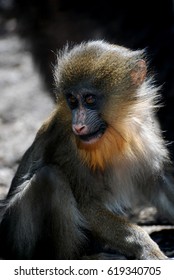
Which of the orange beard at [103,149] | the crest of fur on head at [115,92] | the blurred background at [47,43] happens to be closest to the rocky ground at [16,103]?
the blurred background at [47,43]

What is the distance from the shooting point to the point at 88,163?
26.0 feet

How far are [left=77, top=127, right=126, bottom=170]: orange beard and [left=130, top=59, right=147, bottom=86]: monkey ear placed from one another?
49cm

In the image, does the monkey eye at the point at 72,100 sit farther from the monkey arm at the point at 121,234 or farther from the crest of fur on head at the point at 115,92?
the monkey arm at the point at 121,234

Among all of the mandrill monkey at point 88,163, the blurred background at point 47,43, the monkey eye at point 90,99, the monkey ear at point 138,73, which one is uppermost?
the blurred background at point 47,43

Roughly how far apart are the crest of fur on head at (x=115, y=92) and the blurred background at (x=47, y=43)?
2.18 metres

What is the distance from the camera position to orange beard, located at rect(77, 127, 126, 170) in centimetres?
771

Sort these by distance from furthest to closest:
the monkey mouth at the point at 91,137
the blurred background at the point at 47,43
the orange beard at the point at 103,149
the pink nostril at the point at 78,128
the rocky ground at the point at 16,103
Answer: the blurred background at the point at 47,43, the rocky ground at the point at 16,103, the orange beard at the point at 103,149, the monkey mouth at the point at 91,137, the pink nostril at the point at 78,128

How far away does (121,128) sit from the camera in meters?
7.75

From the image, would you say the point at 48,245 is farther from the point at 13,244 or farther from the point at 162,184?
the point at 162,184

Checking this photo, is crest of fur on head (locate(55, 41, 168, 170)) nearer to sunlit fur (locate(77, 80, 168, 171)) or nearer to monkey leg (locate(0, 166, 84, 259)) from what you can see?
sunlit fur (locate(77, 80, 168, 171))

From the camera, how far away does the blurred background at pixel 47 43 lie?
1084 cm

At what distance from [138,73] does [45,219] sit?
1.57m

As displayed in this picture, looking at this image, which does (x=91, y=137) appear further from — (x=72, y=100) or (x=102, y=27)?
(x=102, y=27)

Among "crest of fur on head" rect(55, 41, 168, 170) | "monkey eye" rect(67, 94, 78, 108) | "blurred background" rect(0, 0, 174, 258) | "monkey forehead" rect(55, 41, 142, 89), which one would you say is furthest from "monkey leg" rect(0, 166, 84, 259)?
"blurred background" rect(0, 0, 174, 258)
